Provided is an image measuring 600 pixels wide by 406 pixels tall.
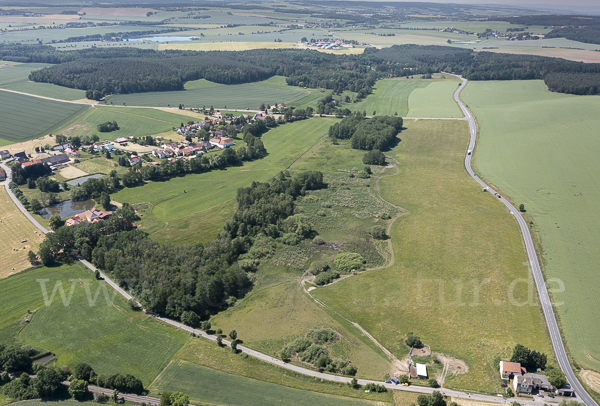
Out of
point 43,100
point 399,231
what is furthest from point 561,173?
point 43,100

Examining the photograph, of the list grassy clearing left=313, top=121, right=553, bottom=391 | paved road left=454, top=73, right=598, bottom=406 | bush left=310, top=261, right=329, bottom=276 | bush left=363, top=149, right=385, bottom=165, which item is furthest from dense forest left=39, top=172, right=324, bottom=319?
paved road left=454, top=73, right=598, bottom=406

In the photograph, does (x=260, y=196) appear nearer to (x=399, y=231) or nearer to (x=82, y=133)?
(x=399, y=231)

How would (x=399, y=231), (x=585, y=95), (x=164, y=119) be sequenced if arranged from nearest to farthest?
(x=399, y=231) → (x=164, y=119) → (x=585, y=95)

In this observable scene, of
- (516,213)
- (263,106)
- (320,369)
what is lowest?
(320,369)

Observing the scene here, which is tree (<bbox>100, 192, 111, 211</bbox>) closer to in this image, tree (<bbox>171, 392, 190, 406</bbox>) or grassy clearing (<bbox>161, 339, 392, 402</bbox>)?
grassy clearing (<bbox>161, 339, 392, 402</bbox>)

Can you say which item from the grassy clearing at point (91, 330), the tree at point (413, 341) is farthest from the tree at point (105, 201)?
the tree at point (413, 341)

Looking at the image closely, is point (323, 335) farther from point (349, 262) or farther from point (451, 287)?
point (451, 287)
